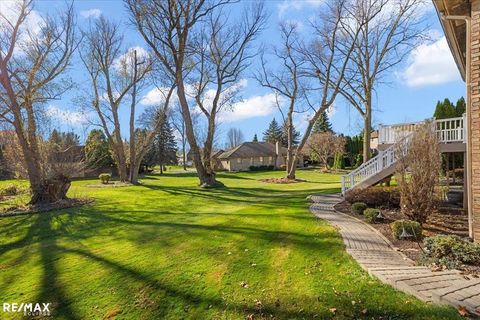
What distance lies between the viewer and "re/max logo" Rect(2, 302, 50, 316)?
435cm

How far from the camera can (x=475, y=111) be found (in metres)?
5.86

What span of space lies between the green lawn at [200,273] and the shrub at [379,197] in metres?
2.63

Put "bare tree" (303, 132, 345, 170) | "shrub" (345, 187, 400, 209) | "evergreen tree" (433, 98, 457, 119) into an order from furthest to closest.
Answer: "bare tree" (303, 132, 345, 170) < "evergreen tree" (433, 98, 457, 119) < "shrub" (345, 187, 400, 209)

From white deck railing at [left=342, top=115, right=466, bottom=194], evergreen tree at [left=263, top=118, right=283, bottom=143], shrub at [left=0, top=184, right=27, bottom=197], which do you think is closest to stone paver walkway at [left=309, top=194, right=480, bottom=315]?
white deck railing at [left=342, top=115, right=466, bottom=194]

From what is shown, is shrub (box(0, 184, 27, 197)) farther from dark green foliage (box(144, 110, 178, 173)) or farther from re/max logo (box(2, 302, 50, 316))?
dark green foliage (box(144, 110, 178, 173))

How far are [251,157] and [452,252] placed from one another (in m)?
46.2

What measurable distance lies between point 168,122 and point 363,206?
4826 centimetres

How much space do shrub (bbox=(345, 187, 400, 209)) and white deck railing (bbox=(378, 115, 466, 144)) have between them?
1.85m

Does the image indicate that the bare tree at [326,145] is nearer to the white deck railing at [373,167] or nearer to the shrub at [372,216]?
the white deck railing at [373,167]

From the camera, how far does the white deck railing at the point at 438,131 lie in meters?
11.1

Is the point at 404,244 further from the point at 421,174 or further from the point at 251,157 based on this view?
the point at 251,157

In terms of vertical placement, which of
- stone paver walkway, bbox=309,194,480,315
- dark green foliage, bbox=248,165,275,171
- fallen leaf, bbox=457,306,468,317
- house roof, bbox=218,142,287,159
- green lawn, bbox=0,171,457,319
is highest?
house roof, bbox=218,142,287,159

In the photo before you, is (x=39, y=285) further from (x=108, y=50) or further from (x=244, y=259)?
(x=108, y=50)

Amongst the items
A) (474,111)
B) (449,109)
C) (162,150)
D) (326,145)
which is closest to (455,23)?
(474,111)
